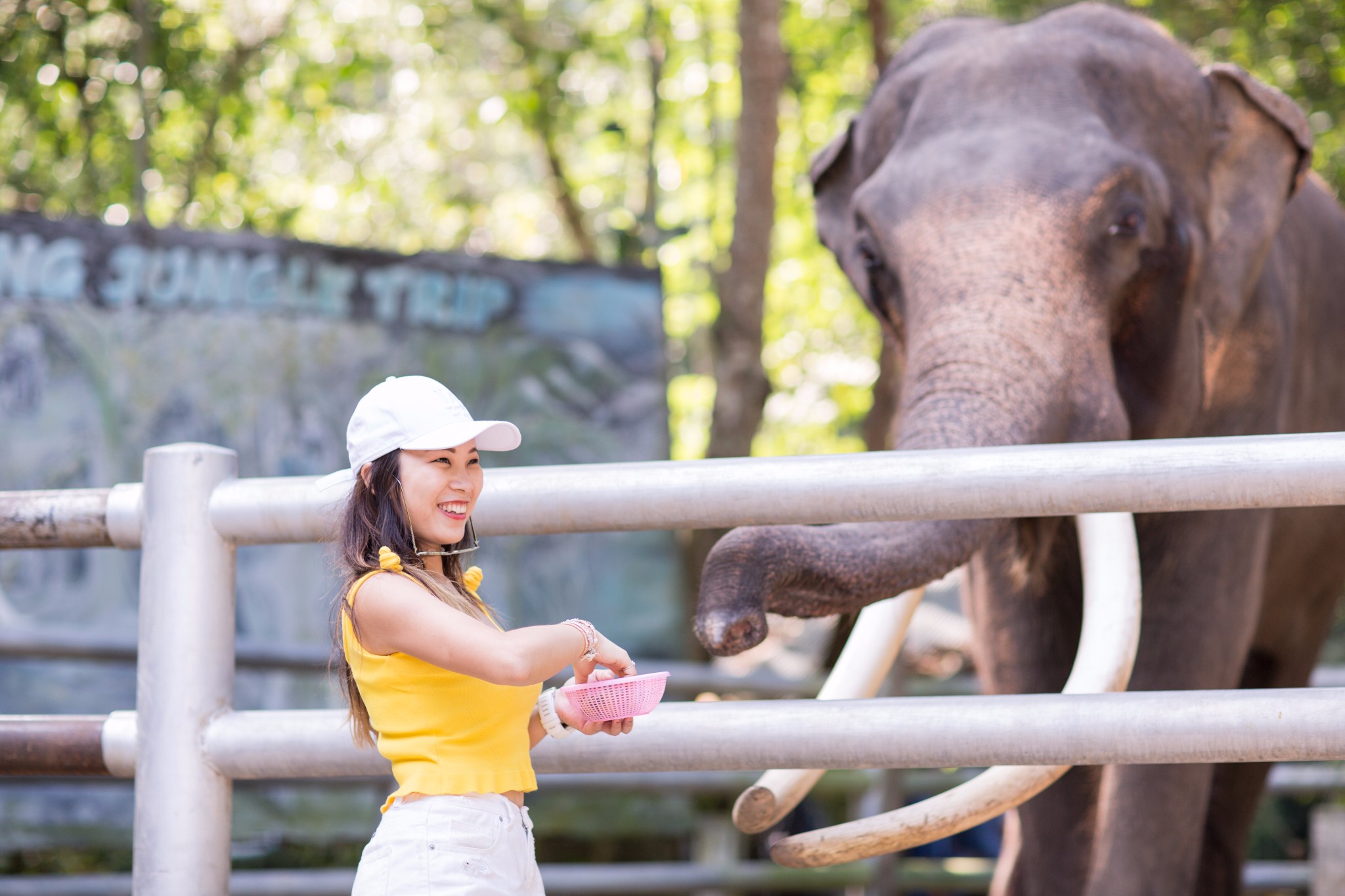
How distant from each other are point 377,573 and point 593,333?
4602mm

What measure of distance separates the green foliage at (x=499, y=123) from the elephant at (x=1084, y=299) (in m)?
1.08

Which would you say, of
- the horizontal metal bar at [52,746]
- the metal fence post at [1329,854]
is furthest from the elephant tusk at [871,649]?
the metal fence post at [1329,854]

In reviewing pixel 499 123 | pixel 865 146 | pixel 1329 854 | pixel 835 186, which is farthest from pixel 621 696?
pixel 499 123

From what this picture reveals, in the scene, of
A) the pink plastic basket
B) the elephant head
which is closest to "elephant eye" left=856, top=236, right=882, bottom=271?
the elephant head

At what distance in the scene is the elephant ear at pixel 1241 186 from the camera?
2.73 meters

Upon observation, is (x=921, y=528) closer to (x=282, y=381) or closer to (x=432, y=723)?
(x=432, y=723)

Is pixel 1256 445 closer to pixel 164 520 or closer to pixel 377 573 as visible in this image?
pixel 377 573

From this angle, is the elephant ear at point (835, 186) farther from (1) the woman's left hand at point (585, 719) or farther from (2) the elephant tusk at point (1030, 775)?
(1) the woman's left hand at point (585, 719)

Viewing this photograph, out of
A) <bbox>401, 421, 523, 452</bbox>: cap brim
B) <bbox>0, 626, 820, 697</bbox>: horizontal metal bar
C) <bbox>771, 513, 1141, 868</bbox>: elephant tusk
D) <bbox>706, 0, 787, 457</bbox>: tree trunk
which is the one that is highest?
<bbox>706, 0, 787, 457</bbox>: tree trunk

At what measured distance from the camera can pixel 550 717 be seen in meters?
1.42

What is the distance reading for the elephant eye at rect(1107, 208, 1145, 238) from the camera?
254 cm

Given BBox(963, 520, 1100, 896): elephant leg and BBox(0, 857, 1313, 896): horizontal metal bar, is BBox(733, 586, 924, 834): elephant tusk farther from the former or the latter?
BBox(0, 857, 1313, 896): horizontal metal bar

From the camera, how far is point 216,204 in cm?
805

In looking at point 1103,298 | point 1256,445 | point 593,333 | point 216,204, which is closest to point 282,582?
point 593,333
